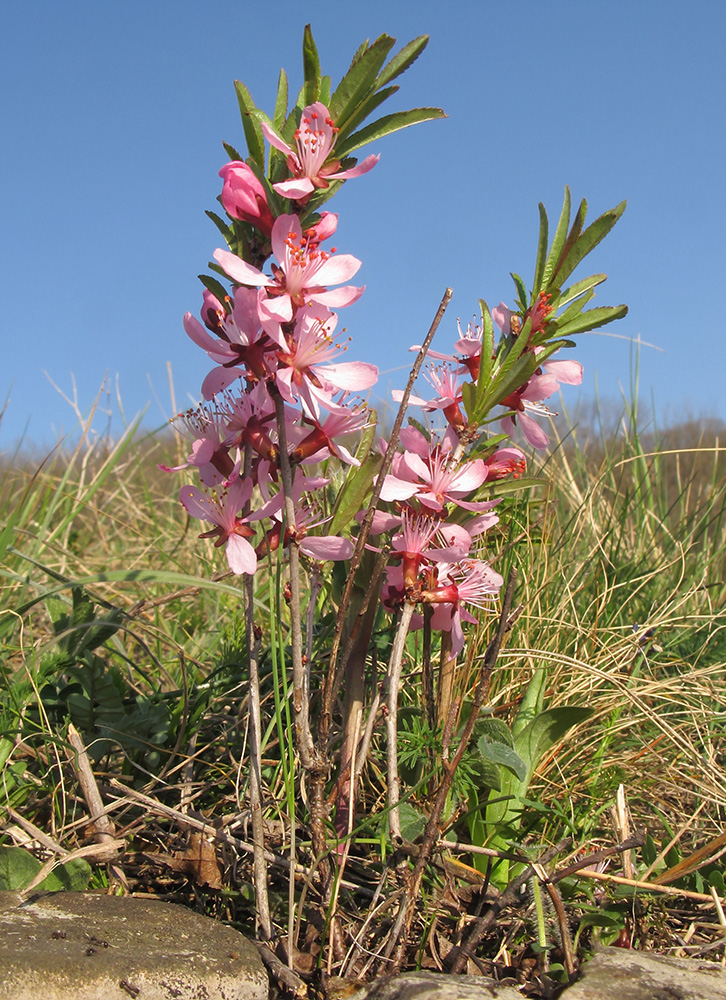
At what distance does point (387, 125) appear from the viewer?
137cm

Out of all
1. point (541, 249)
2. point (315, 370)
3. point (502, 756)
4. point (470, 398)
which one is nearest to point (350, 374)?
point (315, 370)

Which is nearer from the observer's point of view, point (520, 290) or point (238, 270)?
point (238, 270)

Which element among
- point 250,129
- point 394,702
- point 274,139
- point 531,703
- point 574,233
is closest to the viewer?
point 274,139

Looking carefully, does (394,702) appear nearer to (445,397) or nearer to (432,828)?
(432,828)

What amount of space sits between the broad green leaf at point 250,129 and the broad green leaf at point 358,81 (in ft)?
0.44

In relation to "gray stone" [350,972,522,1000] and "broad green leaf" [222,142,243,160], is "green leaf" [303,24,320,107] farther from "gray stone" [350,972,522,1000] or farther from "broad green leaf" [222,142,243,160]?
"gray stone" [350,972,522,1000]

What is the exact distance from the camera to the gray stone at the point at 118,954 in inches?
49.0

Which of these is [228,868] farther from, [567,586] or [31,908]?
[567,586]

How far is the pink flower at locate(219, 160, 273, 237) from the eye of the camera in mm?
1248

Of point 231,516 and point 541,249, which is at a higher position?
point 541,249

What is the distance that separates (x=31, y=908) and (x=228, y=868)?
1.23 feet

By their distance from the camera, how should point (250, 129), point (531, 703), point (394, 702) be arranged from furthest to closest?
point (531, 703), point (394, 702), point (250, 129)

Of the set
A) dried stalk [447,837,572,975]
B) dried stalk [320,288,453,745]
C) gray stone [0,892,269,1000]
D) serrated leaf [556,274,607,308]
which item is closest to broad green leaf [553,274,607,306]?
serrated leaf [556,274,607,308]

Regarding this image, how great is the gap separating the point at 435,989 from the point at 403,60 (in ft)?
4.89
